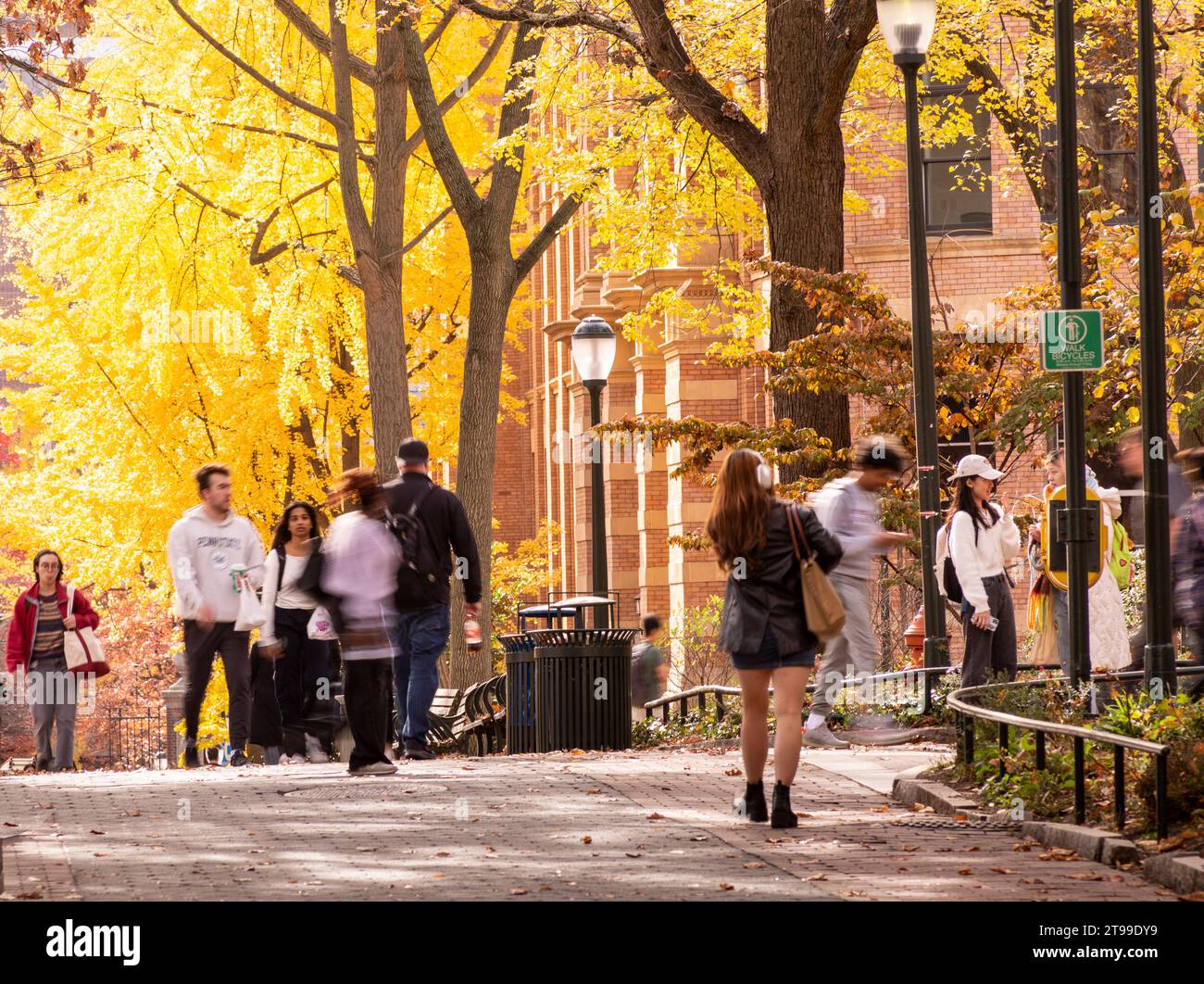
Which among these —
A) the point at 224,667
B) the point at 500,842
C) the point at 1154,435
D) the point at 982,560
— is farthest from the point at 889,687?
the point at 500,842

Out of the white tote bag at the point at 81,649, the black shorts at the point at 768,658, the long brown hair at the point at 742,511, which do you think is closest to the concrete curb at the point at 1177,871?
the black shorts at the point at 768,658

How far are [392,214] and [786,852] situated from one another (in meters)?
14.1

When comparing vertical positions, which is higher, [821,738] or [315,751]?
[821,738]

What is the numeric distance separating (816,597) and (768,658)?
0.37m

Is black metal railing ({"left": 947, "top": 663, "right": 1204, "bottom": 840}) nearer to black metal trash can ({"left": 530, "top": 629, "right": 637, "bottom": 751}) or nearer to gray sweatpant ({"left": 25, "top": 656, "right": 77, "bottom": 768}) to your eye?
black metal trash can ({"left": 530, "top": 629, "right": 637, "bottom": 751})

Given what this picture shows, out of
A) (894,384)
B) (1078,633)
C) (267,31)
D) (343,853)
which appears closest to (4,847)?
(343,853)

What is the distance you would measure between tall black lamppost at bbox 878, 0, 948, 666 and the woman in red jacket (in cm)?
689

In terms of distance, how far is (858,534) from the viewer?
11.2 m

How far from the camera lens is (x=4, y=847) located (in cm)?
894

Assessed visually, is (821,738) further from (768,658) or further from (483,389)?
(483,389)

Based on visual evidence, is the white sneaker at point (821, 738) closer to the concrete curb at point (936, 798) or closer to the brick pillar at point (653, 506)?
the concrete curb at point (936, 798)

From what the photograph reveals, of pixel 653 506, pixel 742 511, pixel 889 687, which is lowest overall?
pixel 889 687

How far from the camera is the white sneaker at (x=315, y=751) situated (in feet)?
47.0

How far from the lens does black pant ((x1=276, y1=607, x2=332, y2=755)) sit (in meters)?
13.7
